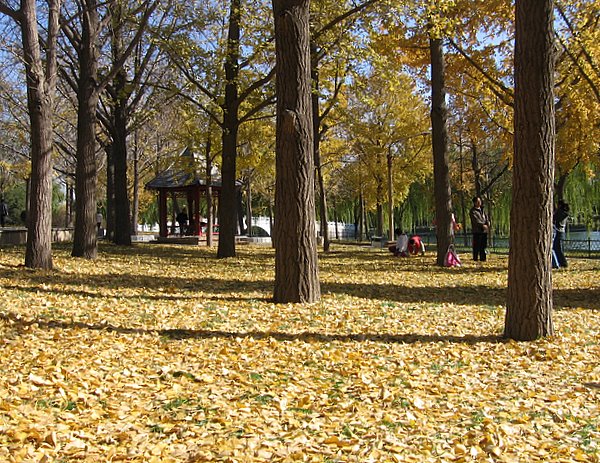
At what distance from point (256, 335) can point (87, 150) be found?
329 inches

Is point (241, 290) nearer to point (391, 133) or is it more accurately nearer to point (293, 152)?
point (293, 152)

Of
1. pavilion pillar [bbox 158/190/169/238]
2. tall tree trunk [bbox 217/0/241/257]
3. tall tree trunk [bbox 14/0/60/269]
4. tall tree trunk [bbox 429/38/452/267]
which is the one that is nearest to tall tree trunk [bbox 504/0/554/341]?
tall tree trunk [bbox 14/0/60/269]

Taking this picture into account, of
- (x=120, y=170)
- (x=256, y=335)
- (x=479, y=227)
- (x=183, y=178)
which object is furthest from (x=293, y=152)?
(x=183, y=178)

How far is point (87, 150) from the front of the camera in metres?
12.7

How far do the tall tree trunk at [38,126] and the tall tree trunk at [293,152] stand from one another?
471 centimetres

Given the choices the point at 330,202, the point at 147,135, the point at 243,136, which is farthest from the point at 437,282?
the point at 330,202

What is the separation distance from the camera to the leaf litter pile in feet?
→ 11.4

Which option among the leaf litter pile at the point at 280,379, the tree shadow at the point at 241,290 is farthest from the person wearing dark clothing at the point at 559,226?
the leaf litter pile at the point at 280,379

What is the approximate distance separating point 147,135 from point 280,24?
24434mm

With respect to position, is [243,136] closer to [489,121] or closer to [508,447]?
[489,121]

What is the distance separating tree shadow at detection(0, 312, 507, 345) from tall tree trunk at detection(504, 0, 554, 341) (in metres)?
0.82

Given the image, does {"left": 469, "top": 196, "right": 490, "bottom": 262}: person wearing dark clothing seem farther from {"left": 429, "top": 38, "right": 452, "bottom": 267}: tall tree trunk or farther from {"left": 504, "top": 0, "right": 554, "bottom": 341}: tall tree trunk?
{"left": 504, "top": 0, "right": 554, "bottom": 341}: tall tree trunk

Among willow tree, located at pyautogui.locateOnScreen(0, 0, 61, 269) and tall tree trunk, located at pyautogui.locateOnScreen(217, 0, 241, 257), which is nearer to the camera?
willow tree, located at pyautogui.locateOnScreen(0, 0, 61, 269)

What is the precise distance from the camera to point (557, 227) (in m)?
14.2
